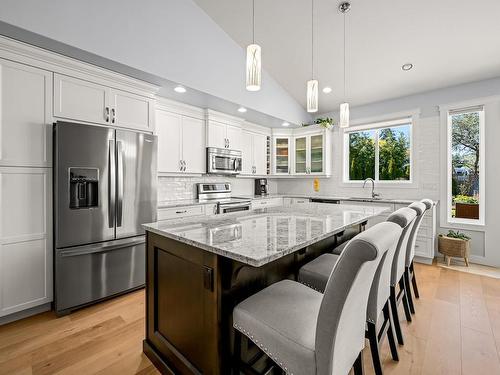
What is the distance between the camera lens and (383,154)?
452cm

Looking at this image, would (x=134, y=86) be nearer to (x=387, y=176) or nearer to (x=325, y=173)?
(x=325, y=173)

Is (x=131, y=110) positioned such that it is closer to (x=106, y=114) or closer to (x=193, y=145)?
(x=106, y=114)

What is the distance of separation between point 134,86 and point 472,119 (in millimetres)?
4723

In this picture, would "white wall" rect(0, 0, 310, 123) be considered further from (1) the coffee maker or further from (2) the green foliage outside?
(2) the green foliage outside

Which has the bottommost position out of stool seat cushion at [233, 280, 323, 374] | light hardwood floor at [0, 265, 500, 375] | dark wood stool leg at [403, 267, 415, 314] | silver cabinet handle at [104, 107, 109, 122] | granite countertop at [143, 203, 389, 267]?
light hardwood floor at [0, 265, 500, 375]

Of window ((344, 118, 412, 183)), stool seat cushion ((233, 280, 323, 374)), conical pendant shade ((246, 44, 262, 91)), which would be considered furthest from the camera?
window ((344, 118, 412, 183))

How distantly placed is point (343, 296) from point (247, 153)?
13.3ft

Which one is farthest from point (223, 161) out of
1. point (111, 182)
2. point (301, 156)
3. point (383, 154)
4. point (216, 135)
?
point (383, 154)

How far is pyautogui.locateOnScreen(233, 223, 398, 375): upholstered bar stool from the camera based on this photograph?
2.90ft

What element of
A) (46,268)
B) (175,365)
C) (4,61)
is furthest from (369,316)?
(4,61)

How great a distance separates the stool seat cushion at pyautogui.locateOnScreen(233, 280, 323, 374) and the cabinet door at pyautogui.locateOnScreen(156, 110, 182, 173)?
2.68m

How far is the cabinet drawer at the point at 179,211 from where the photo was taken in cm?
311

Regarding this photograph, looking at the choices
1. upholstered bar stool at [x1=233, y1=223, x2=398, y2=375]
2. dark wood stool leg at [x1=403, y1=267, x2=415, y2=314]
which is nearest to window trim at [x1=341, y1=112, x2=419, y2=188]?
dark wood stool leg at [x1=403, y1=267, x2=415, y2=314]

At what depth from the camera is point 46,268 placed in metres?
2.25
